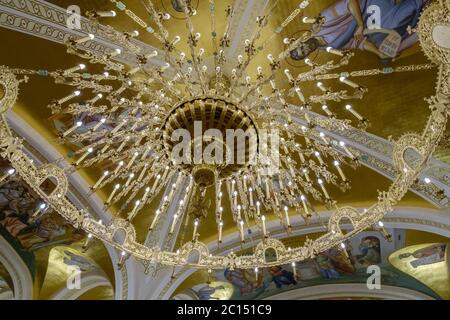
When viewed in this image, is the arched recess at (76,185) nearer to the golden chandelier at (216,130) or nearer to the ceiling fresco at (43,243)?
the ceiling fresco at (43,243)

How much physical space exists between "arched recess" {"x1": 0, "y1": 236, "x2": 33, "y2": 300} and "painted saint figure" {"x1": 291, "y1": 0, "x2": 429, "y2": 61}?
6.93 metres

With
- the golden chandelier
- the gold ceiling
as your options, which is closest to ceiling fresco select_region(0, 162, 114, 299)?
the gold ceiling

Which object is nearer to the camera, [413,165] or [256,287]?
[413,165]

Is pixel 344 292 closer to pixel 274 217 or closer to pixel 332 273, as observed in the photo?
pixel 332 273

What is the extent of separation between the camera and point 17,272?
9.89 metres

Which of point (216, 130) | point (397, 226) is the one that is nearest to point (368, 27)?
point (216, 130)

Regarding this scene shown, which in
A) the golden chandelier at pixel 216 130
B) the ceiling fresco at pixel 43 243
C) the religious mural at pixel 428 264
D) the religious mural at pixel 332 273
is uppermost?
the ceiling fresco at pixel 43 243

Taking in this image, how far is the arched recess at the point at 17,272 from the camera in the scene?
980 centimetres

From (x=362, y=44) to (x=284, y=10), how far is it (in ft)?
3.85

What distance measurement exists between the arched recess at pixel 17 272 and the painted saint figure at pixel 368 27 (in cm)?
693

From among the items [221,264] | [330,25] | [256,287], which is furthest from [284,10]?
[256,287]

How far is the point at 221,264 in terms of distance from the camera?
5488mm

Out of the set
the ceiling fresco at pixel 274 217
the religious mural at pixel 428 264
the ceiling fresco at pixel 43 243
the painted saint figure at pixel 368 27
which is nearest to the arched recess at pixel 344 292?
the ceiling fresco at pixel 274 217
